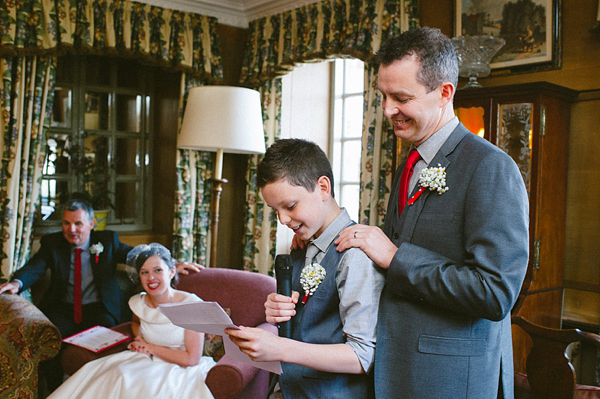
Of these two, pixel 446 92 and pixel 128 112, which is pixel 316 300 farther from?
pixel 128 112

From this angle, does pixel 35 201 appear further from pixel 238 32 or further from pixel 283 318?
pixel 283 318

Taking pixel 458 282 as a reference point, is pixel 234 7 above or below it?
above

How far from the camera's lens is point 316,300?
1410 millimetres

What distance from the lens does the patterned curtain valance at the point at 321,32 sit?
3.84m

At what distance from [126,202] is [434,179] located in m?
4.42

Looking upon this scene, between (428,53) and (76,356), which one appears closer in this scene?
(428,53)

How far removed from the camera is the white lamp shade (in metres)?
3.87

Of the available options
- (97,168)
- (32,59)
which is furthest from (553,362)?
(97,168)

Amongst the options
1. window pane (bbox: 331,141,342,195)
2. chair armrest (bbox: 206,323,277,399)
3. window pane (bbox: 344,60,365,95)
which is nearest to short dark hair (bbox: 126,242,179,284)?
chair armrest (bbox: 206,323,277,399)

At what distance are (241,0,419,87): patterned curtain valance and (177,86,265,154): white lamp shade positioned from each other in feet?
2.77

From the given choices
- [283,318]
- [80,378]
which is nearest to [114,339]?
[80,378]

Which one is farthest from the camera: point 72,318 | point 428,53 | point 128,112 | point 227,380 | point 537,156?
point 128,112

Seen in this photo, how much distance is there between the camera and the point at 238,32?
5.34 metres

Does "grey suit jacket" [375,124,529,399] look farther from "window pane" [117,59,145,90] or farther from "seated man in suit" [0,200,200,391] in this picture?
"window pane" [117,59,145,90]
